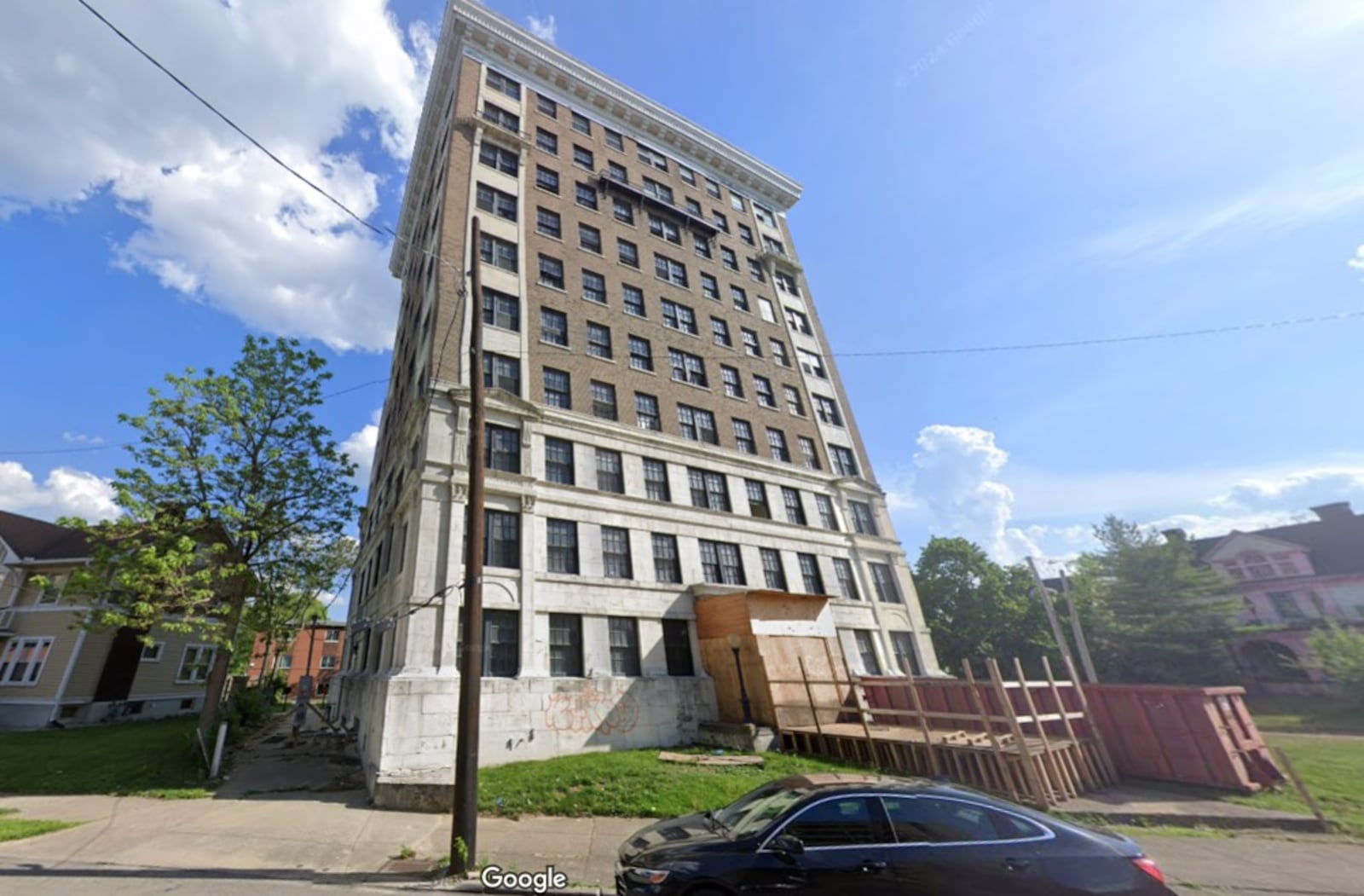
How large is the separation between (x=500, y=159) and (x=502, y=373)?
1273cm

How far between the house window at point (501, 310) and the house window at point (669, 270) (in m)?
9.11

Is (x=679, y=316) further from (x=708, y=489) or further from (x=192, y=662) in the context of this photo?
(x=192, y=662)

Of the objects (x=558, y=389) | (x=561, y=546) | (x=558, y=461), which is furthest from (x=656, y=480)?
(x=558, y=389)

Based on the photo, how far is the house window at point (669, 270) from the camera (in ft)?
96.1

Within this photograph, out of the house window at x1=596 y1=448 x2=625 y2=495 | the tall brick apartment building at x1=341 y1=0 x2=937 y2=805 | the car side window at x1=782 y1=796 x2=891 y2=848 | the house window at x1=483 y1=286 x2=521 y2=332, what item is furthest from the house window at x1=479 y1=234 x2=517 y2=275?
→ the car side window at x1=782 y1=796 x2=891 y2=848

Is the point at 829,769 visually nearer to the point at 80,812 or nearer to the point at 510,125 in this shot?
the point at 80,812

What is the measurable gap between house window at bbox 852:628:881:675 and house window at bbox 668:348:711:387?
13.7 meters

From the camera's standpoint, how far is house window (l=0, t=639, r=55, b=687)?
27188 mm

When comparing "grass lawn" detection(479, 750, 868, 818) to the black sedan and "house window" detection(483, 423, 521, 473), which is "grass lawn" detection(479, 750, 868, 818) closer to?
the black sedan

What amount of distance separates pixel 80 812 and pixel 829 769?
16046 millimetres

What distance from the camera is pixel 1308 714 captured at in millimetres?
27375

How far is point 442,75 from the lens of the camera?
31.7 meters

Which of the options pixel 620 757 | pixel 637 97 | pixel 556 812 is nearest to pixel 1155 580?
pixel 620 757

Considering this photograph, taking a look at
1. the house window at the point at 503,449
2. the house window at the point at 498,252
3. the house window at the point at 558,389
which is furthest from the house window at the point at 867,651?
the house window at the point at 498,252
